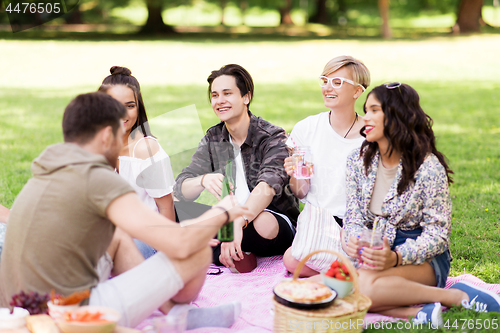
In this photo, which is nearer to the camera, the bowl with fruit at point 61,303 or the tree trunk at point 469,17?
the bowl with fruit at point 61,303

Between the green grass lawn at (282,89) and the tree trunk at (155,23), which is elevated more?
the tree trunk at (155,23)

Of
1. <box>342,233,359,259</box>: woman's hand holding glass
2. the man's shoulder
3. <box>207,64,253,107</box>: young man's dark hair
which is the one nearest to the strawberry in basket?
<box>342,233,359,259</box>: woman's hand holding glass

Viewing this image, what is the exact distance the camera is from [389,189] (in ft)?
11.6

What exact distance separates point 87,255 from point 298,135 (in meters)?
2.11

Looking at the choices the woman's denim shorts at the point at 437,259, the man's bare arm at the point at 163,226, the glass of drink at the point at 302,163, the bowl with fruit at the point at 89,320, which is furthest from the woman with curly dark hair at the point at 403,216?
the bowl with fruit at the point at 89,320

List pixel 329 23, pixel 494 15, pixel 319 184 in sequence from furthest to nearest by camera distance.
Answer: pixel 329 23 → pixel 494 15 → pixel 319 184

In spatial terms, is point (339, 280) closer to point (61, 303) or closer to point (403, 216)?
point (403, 216)

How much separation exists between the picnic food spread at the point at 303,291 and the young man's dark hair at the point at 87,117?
4.09 feet

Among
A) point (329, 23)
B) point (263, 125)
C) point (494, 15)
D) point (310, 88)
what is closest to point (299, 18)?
point (329, 23)

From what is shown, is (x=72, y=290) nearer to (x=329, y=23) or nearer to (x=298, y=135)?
(x=298, y=135)

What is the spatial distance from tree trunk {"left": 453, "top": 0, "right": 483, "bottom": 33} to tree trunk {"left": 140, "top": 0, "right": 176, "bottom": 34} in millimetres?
16870

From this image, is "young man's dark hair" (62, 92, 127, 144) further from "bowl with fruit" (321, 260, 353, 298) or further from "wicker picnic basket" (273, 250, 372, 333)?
"bowl with fruit" (321, 260, 353, 298)

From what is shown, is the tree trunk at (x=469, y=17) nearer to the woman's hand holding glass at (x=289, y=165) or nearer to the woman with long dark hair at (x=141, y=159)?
the woman's hand holding glass at (x=289, y=165)

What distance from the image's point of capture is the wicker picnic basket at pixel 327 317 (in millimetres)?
2742
